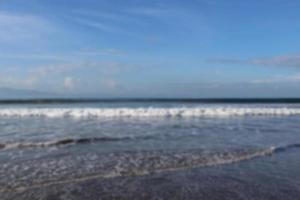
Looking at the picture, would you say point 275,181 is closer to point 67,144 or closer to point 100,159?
point 100,159

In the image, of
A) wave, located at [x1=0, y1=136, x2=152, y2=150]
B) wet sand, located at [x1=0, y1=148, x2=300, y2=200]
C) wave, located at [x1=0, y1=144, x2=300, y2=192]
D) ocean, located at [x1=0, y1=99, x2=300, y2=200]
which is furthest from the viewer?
wave, located at [x1=0, y1=136, x2=152, y2=150]

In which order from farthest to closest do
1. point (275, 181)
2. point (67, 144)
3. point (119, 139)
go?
point (119, 139) < point (67, 144) < point (275, 181)

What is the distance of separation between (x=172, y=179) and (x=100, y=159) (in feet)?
8.76

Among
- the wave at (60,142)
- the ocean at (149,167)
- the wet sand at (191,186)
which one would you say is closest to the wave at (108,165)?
the ocean at (149,167)

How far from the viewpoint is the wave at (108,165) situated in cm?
784

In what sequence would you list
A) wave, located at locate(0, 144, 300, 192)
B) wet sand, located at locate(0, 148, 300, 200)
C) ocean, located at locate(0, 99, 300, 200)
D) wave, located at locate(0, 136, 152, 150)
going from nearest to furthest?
wet sand, located at locate(0, 148, 300, 200) → ocean, located at locate(0, 99, 300, 200) → wave, located at locate(0, 144, 300, 192) → wave, located at locate(0, 136, 152, 150)

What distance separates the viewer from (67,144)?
12523mm

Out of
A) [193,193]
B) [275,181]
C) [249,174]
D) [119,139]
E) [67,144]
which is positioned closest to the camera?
[193,193]

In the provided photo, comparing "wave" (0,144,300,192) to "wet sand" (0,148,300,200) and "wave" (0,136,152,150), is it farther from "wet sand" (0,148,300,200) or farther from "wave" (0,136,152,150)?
"wave" (0,136,152,150)

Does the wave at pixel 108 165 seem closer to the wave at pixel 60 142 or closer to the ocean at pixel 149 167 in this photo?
the ocean at pixel 149 167

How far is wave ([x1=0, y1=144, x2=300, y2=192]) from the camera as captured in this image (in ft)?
25.7

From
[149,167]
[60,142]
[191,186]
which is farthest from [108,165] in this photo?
[60,142]

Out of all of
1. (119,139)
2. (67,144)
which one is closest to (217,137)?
(119,139)

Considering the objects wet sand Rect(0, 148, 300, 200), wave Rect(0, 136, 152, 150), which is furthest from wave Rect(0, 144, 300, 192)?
wave Rect(0, 136, 152, 150)
